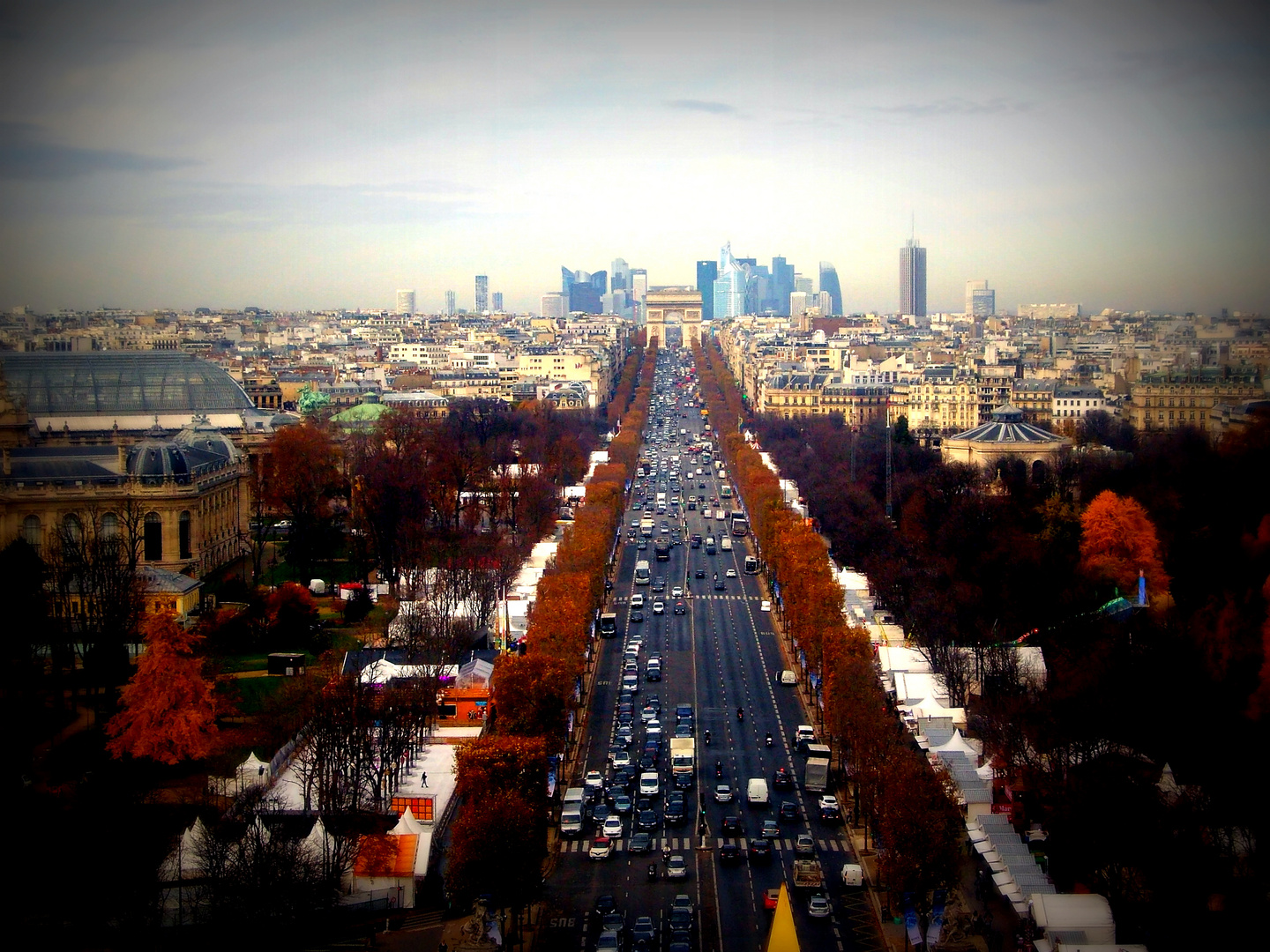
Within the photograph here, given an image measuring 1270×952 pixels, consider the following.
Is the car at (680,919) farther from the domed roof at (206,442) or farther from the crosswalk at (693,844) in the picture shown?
the domed roof at (206,442)

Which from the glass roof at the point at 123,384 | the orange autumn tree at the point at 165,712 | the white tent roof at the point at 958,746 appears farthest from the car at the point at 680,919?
the glass roof at the point at 123,384

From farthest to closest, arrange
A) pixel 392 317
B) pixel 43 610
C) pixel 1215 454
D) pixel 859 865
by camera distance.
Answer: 1. pixel 392 317
2. pixel 1215 454
3. pixel 43 610
4. pixel 859 865

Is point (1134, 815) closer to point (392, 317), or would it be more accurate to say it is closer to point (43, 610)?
point (43, 610)

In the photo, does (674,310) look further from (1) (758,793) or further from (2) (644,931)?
(2) (644,931)

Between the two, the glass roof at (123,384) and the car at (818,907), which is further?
the glass roof at (123,384)

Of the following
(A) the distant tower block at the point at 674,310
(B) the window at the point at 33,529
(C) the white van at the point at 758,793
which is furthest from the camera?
(A) the distant tower block at the point at 674,310

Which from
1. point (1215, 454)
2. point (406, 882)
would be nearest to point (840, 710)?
point (406, 882)

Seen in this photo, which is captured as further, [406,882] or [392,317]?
[392,317]
